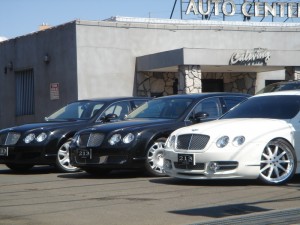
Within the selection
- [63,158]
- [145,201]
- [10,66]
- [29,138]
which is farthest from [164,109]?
[10,66]

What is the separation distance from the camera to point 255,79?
28.0 m

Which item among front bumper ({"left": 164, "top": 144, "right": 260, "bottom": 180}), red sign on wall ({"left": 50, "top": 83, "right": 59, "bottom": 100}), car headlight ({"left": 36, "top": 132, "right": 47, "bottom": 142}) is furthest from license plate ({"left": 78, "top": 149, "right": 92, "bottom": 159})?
red sign on wall ({"left": 50, "top": 83, "right": 59, "bottom": 100})

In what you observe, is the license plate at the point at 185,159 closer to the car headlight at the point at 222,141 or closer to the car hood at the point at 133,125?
the car headlight at the point at 222,141

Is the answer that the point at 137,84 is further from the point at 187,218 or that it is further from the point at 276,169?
the point at 187,218

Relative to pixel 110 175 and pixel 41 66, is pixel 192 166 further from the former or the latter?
pixel 41 66

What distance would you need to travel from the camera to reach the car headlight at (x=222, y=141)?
10.4 m

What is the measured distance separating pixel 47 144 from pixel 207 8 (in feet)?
68.5

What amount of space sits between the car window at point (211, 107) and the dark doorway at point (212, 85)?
14.6m

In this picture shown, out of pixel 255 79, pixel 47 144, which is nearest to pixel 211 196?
pixel 47 144

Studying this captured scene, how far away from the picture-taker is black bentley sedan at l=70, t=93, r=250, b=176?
12117mm

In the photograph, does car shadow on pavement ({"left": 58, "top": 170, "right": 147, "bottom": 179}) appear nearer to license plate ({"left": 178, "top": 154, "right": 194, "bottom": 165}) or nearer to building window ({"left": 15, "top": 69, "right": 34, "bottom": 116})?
license plate ({"left": 178, "top": 154, "right": 194, "bottom": 165})

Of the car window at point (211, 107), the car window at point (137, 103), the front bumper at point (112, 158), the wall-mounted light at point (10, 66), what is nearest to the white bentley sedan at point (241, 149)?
the front bumper at point (112, 158)

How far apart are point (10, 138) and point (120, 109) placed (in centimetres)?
239

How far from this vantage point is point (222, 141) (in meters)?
10.4
